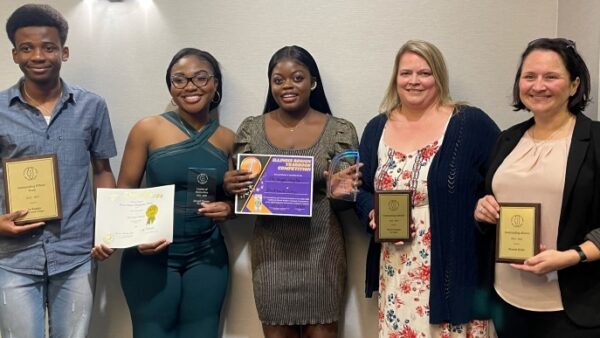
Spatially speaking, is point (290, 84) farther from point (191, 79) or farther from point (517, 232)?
point (517, 232)

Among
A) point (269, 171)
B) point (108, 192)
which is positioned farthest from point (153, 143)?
point (269, 171)

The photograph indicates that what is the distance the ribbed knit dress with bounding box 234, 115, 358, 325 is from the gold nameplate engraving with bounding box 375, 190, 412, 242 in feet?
1.10

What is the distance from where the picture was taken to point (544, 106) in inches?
68.1

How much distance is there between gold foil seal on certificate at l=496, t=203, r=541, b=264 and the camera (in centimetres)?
165

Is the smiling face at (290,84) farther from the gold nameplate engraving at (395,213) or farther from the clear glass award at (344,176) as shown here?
the gold nameplate engraving at (395,213)

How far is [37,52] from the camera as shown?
6.88 feet

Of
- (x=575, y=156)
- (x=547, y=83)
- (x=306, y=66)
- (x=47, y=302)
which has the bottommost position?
(x=47, y=302)

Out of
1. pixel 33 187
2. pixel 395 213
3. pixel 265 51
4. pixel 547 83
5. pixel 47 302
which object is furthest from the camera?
pixel 265 51

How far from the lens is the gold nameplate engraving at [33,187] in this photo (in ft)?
6.61

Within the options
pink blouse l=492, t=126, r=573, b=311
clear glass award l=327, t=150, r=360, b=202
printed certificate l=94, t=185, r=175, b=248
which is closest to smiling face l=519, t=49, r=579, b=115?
pink blouse l=492, t=126, r=573, b=311

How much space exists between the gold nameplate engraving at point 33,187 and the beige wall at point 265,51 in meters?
0.59

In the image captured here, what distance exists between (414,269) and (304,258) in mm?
453

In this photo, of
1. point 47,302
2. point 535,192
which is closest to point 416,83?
point 535,192

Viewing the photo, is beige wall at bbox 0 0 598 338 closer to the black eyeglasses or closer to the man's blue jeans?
the black eyeglasses
